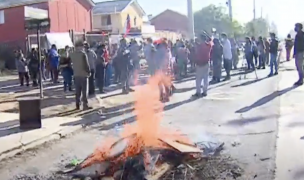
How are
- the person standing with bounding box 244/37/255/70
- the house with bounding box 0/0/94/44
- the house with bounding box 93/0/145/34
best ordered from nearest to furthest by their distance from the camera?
the person standing with bounding box 244/37/255/70 → the house with bounding box 0/0/94/44 → the house with bounding box 93/0/145/34

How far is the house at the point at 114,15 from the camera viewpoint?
6144 centimetres

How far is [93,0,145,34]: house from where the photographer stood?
2419 inches

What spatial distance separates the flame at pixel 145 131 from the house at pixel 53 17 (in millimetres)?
22180

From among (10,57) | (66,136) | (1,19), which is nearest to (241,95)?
(66,136)

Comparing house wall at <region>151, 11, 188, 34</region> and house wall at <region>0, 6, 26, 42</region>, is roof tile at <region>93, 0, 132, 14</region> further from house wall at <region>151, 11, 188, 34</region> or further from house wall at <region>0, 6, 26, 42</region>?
house wall at <region>151, 11, 188, 34</region>

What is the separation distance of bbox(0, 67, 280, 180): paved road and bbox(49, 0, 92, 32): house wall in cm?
2717

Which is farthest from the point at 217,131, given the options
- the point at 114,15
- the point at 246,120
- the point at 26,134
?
the point at 114,15

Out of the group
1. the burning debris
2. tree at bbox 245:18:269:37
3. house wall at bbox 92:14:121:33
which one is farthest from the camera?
house wall at bbox 92:14:121:33

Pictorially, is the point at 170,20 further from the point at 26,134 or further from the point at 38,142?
the point at 38,142

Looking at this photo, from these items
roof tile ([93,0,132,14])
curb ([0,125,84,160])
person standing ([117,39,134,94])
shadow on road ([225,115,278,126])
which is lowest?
curb ([0,125,84,160])

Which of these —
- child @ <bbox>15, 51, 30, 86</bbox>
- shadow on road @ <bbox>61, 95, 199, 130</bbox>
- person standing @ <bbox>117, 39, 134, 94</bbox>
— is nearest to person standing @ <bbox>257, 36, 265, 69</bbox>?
person standing @ <bbox>117, 39, 134, 94</bbox>

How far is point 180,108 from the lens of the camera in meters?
12.2

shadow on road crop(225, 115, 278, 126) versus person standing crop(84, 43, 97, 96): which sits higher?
person standing crop(84, 43, 97, 96)

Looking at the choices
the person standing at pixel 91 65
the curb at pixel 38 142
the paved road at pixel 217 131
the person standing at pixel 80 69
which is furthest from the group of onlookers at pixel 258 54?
the curb at pixel 38 142
